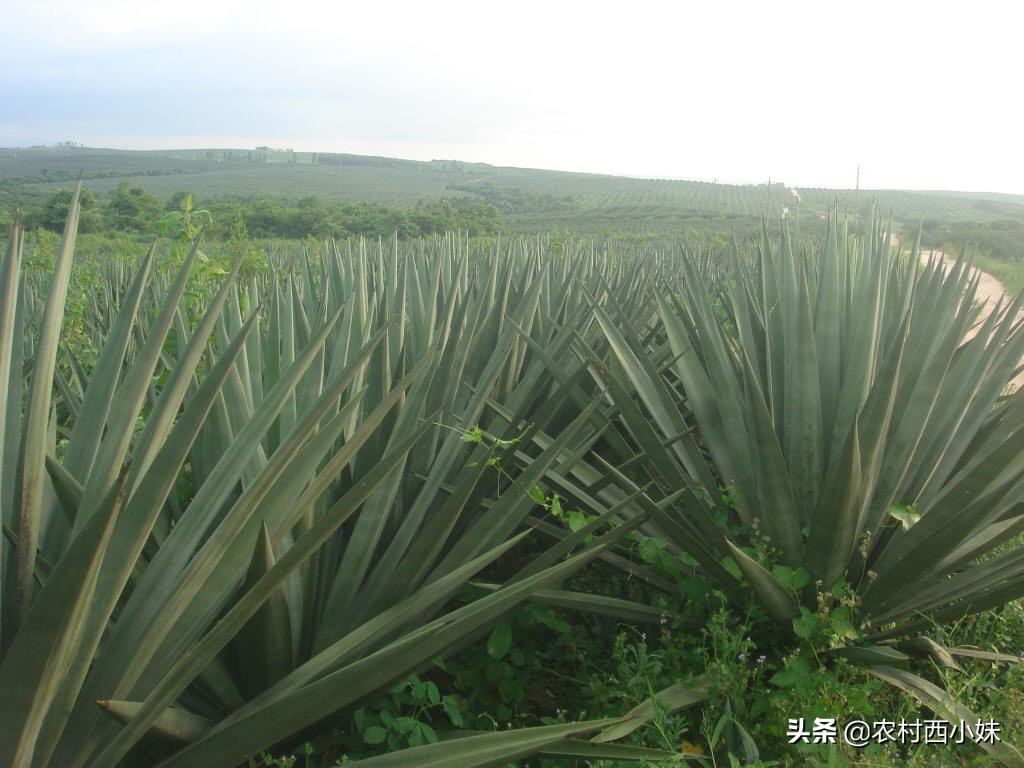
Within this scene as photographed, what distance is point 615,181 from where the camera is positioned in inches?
4286

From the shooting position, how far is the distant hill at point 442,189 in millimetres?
53594

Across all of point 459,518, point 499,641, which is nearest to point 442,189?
point 459,518

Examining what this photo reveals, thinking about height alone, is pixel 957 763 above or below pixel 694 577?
below

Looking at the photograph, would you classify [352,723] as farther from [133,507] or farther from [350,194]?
[350,194]

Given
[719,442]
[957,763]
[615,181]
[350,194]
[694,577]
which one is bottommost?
[957,763]

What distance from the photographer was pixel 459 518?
2.22 m

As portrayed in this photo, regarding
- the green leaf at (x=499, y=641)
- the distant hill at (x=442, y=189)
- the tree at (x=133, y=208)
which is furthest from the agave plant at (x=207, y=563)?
the distant hill at (x=442, y=189)

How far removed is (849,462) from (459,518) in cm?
106

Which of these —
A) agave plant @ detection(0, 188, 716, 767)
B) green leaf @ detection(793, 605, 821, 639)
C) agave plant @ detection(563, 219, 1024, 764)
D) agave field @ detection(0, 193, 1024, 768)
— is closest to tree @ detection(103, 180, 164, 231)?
agave field @ detection(0, 193, 1024, 768)

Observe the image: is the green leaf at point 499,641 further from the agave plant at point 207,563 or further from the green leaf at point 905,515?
the green leaf at point 905,515

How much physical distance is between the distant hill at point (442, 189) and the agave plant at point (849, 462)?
42114mm

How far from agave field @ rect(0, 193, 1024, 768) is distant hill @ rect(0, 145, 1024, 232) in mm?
42171

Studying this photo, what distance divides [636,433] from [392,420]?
0.72 meters

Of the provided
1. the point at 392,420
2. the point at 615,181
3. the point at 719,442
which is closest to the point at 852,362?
the point at 719,442
